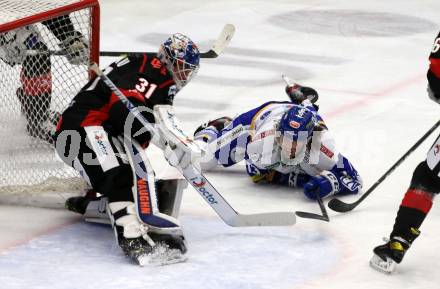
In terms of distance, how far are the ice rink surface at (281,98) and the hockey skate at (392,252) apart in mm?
40

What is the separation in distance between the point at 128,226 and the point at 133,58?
75 centimetres

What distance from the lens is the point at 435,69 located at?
4.16 m

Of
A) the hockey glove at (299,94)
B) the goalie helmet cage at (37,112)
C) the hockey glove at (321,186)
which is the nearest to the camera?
the goalie helmet cage at (37,112)

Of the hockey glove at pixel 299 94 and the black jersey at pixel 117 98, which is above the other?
the black jersey at pixel 117 98

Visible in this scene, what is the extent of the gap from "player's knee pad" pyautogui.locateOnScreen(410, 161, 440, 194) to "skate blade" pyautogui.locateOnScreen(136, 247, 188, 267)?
3.06 ft

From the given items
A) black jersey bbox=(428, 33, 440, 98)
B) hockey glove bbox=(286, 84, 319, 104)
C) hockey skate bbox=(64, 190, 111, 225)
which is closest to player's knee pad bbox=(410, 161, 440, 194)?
black jersey bbox=(428, 33, 440, 98)

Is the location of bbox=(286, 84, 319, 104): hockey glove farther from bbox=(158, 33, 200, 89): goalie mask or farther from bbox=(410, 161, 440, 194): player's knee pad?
bbox=(410, 161, 440, 194): player's knee pad

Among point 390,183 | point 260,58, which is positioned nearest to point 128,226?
point 390,183

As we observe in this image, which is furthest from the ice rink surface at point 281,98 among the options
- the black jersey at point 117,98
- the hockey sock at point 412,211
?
the black jersey at point 117,98

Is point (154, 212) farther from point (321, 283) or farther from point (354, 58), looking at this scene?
point (354, 58)

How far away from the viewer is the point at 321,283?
421 cm

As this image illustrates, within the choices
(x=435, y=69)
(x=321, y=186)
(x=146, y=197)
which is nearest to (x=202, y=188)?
(x=146, y=197)

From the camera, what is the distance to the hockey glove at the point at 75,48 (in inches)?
191

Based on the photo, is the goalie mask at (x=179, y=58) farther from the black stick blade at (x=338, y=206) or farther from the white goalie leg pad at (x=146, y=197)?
the black stick blade at (x=338, y=206)
